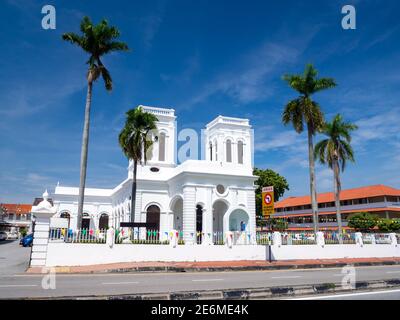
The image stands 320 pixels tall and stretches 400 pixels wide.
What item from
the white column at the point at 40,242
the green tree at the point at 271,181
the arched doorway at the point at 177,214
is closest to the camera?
the white column at the point at 40,242

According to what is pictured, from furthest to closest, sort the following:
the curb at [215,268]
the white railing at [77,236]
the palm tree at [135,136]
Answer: the palm tree at [135,136]
the white railing at [77,236]
the curb at [215,268]

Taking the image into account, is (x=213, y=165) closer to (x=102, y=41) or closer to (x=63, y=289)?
(x=102, y=41)

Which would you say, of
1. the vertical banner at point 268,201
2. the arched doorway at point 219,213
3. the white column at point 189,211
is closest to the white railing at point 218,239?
the vertical banner at point 268,201

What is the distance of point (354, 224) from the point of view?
4609cm

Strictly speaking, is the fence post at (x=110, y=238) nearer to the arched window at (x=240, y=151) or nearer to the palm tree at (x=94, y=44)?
the palm tree at (x=94, y=44)

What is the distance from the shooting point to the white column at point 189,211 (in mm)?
27719

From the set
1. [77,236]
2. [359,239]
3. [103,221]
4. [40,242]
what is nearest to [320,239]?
[359,239]

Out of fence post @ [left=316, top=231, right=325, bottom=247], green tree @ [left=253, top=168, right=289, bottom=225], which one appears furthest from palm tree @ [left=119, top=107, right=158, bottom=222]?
green tree @ [left=253, top=168, right=289, bottom=225]

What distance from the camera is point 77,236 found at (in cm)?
1845

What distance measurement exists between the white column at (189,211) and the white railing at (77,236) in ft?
29.4

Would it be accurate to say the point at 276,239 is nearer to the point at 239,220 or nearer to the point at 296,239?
the point at 296,239

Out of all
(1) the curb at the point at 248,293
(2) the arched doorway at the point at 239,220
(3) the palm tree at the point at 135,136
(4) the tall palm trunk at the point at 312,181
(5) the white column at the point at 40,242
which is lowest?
(1) the curb at the point at 248,293
